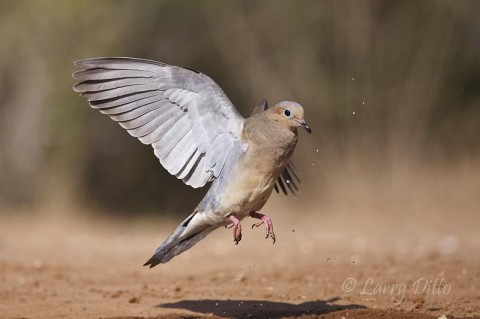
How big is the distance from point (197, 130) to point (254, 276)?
2849mm

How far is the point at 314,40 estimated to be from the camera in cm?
1848

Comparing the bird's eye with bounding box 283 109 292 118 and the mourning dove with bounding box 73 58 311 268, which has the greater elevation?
the bird's eye with bounding box 283 109 292 118

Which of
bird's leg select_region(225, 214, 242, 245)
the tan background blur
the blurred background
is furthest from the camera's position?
the blurred background

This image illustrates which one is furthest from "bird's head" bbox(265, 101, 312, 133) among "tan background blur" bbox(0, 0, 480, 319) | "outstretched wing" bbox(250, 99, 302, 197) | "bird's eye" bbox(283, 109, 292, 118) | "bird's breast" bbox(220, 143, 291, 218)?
"tan background blur" bbox(0, 0, 480, 319)

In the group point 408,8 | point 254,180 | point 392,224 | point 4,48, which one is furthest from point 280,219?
point 254,180

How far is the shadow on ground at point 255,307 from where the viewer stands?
7.69 meters

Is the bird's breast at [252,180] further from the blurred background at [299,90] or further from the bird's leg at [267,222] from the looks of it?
the blurred background at [299,90]

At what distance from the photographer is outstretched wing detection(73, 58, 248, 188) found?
754 cm

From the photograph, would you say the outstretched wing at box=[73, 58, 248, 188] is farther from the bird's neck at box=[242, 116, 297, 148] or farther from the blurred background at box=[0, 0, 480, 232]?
the blurred background at box=[0, 0, 480, 232]

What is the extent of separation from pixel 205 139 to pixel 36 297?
2.41 metres

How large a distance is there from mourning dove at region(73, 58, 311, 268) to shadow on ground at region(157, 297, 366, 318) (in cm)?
68

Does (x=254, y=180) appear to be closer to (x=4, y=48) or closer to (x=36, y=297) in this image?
(x=36, y=297)
